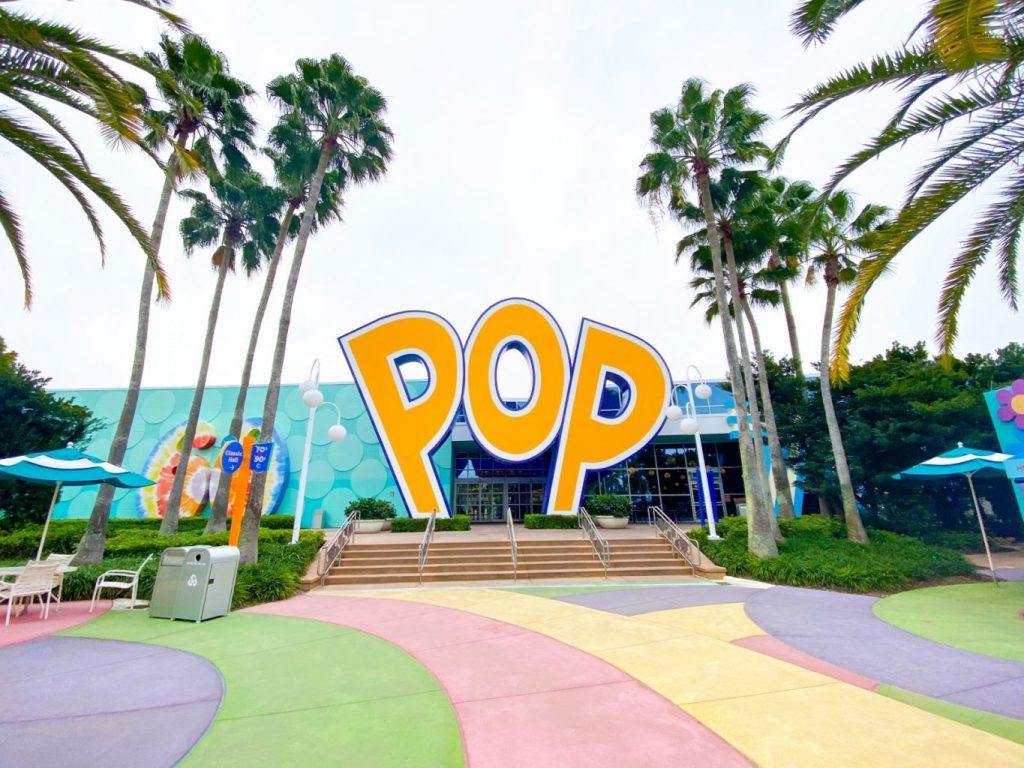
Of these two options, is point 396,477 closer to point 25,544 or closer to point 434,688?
point 25,544

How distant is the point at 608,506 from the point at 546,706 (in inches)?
645

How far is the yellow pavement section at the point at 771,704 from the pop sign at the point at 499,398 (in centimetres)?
1091

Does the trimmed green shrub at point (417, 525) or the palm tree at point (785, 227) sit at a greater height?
the palm tree at point (785, 227)

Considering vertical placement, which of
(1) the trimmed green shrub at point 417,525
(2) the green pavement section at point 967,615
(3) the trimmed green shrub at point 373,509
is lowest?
(2) the green pavement section at point 967,615

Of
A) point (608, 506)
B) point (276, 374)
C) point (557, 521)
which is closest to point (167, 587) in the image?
point (276, 374)

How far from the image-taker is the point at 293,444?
2383 centimetres

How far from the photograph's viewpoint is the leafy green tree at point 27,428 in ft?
46.5

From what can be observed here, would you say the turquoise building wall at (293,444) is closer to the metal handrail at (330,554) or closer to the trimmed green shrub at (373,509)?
the trimmed green shrub at (373,509)

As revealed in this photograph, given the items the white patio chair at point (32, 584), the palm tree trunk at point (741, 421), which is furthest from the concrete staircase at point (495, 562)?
the white patio chair at point (32, 584)

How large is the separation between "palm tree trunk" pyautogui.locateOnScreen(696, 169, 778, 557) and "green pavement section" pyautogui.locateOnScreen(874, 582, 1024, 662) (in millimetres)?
3084

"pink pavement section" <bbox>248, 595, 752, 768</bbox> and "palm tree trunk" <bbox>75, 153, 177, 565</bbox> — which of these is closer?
"pink pavement section" <bbox>248, 595, 752, 768</bbox>

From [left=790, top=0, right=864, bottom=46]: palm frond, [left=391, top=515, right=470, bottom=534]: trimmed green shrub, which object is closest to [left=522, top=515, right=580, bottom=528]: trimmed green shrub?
[left=391, top=515, right=470, bottom=534]: trimmed green shrub

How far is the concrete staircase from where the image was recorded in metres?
11.8

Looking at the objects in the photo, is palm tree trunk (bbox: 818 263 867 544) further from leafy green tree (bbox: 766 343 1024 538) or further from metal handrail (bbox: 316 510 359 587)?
metal handrail (bbox: 316 510 359 587)
